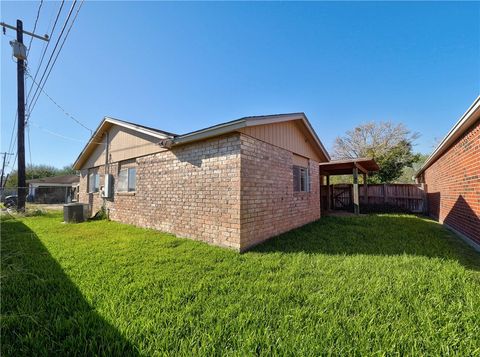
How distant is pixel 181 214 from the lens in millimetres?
6234

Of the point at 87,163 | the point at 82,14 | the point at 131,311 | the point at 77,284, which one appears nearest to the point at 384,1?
the point at 82,14

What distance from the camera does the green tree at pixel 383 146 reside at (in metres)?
19.3

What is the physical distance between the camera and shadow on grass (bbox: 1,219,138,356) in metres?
1.91

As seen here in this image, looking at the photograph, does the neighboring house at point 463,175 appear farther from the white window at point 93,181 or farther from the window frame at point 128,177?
the white window at point 93,181

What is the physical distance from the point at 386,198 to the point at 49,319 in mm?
15756

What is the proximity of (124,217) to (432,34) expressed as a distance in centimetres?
1252

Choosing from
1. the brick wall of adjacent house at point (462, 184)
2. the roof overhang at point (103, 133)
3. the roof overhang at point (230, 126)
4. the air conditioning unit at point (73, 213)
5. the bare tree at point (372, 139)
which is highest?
the bare tree at point (372, 139)

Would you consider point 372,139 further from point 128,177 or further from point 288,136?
point 128,177

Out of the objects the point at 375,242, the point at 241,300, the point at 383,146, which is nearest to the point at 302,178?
the point at 375,242

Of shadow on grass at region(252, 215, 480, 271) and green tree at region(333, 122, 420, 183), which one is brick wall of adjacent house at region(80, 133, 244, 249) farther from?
green tree at region(333, 122, 420, 183)

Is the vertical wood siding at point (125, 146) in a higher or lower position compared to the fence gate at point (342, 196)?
higher

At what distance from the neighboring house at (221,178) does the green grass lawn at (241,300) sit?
34.9 inches

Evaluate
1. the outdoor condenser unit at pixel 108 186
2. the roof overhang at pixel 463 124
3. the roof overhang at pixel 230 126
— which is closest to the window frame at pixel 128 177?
the outdoor condenser unit at pixel 108 186

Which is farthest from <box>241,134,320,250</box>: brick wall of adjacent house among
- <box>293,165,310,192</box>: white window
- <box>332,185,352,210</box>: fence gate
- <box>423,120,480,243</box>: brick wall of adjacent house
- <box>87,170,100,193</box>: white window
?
<box>87,170,100,193</box>: white window
